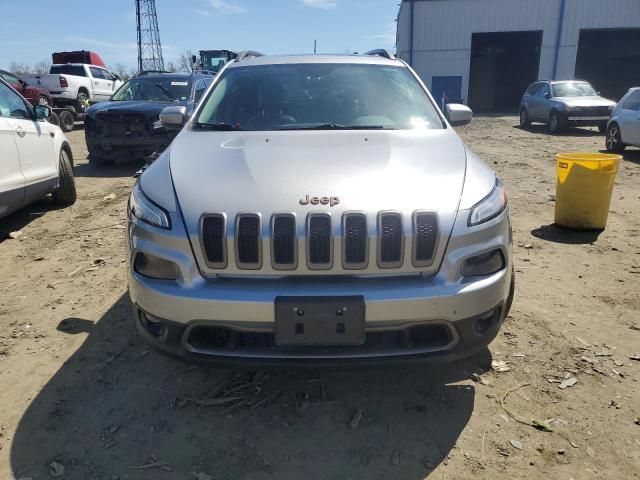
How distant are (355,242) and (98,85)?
20.2m

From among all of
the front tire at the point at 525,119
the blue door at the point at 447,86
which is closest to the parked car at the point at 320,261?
the front tire at the point at 525,119

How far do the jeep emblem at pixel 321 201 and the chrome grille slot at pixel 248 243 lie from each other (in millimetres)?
230

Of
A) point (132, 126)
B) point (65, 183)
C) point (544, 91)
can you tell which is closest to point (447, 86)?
point (544, 91)

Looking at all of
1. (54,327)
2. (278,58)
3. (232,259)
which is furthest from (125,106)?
(232,259)

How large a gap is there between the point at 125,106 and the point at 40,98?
7976mm

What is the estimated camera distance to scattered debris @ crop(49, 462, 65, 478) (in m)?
2.24

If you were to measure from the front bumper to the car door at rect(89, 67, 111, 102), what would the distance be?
19315mm

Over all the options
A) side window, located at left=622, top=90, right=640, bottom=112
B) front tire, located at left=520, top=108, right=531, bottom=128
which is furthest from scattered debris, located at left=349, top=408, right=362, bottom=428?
front tire, located at left=520, top=108, right=531, bottom=128

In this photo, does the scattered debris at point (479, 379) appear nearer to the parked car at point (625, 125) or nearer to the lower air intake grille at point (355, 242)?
the lower air intake grille at point (355, 242)

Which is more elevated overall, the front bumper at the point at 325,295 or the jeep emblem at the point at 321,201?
the jeep emblem at the point at 321,201

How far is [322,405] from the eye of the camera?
106 inches

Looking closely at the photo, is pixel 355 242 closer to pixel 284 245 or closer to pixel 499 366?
pixel 284 245

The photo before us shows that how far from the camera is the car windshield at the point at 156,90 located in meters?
9.87

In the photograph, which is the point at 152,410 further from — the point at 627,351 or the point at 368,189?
the point at 627,351
